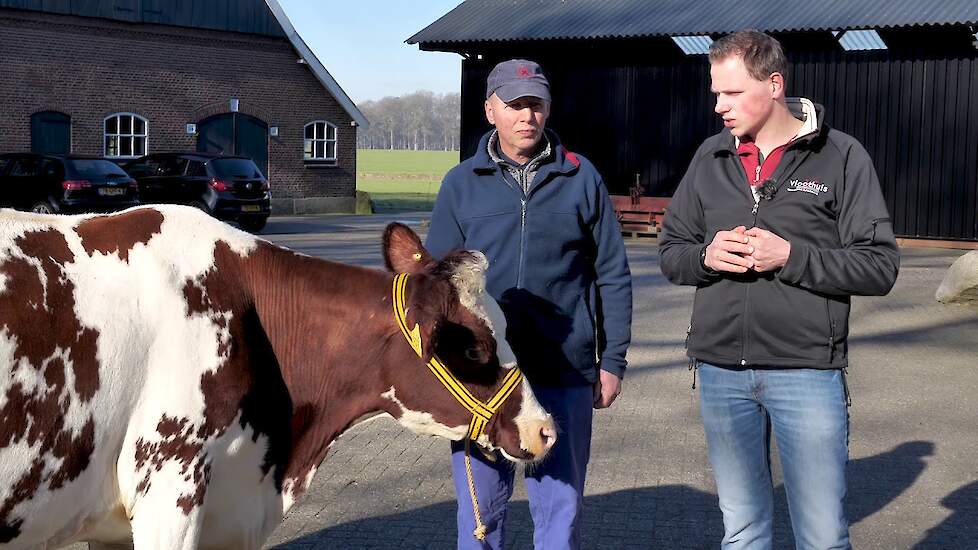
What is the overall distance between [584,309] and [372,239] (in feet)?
62.5

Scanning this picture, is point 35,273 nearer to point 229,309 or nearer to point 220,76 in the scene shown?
point 229,309

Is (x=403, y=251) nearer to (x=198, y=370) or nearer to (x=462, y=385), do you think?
(x=462, y=385)

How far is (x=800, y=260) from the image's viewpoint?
3742mm

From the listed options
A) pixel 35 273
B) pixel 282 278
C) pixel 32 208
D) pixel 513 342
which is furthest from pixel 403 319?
pixel 32 208

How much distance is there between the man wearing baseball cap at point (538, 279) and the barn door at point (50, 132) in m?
26.0

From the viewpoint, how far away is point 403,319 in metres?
3.74

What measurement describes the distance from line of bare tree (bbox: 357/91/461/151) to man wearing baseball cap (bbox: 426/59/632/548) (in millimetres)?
155697

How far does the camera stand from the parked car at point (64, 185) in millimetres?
22406

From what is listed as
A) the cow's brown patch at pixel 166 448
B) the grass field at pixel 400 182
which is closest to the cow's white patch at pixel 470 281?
the cow's brown patch at pixel 166 448

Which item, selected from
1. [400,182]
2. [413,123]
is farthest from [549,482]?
[413,123]

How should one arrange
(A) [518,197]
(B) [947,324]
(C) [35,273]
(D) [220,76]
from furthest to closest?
(D) [220,76] → (B) [947,324] → (A) [518,197] → (C) [35,273]

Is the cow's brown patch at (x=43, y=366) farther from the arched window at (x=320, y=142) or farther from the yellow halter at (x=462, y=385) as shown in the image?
the arched window at (x=320, y=142)

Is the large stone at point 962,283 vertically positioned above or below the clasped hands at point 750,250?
below

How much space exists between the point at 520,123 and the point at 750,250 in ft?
3.24
